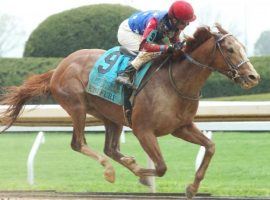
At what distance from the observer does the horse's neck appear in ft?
22.6

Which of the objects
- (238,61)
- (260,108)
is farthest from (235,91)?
A: (238,61)

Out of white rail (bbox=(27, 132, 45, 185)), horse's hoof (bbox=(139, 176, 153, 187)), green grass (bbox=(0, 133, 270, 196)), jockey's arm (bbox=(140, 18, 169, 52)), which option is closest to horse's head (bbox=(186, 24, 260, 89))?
jockey's arm (bbox=(140, 18, 169, 52))

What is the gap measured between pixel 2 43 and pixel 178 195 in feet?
157

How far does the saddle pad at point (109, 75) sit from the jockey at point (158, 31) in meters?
0.08

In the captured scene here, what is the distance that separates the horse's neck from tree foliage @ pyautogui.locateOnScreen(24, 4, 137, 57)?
511 inches

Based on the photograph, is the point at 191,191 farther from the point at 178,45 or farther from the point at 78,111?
the point at 78,111

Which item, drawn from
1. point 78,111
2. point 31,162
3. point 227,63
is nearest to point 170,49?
point 227,63

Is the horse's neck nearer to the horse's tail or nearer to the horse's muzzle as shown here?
the horse's muzzle

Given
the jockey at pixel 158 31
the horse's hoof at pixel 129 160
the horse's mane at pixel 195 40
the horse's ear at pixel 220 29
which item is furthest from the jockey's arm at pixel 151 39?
the horse's hoof at pixel 129 160

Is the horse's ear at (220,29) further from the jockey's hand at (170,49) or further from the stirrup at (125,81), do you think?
the stirrup at (125,81)

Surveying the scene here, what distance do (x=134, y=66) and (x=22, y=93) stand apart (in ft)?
5.16

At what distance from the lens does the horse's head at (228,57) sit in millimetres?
6578

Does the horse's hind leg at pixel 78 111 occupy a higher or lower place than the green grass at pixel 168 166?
higher

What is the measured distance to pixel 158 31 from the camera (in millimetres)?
7094
